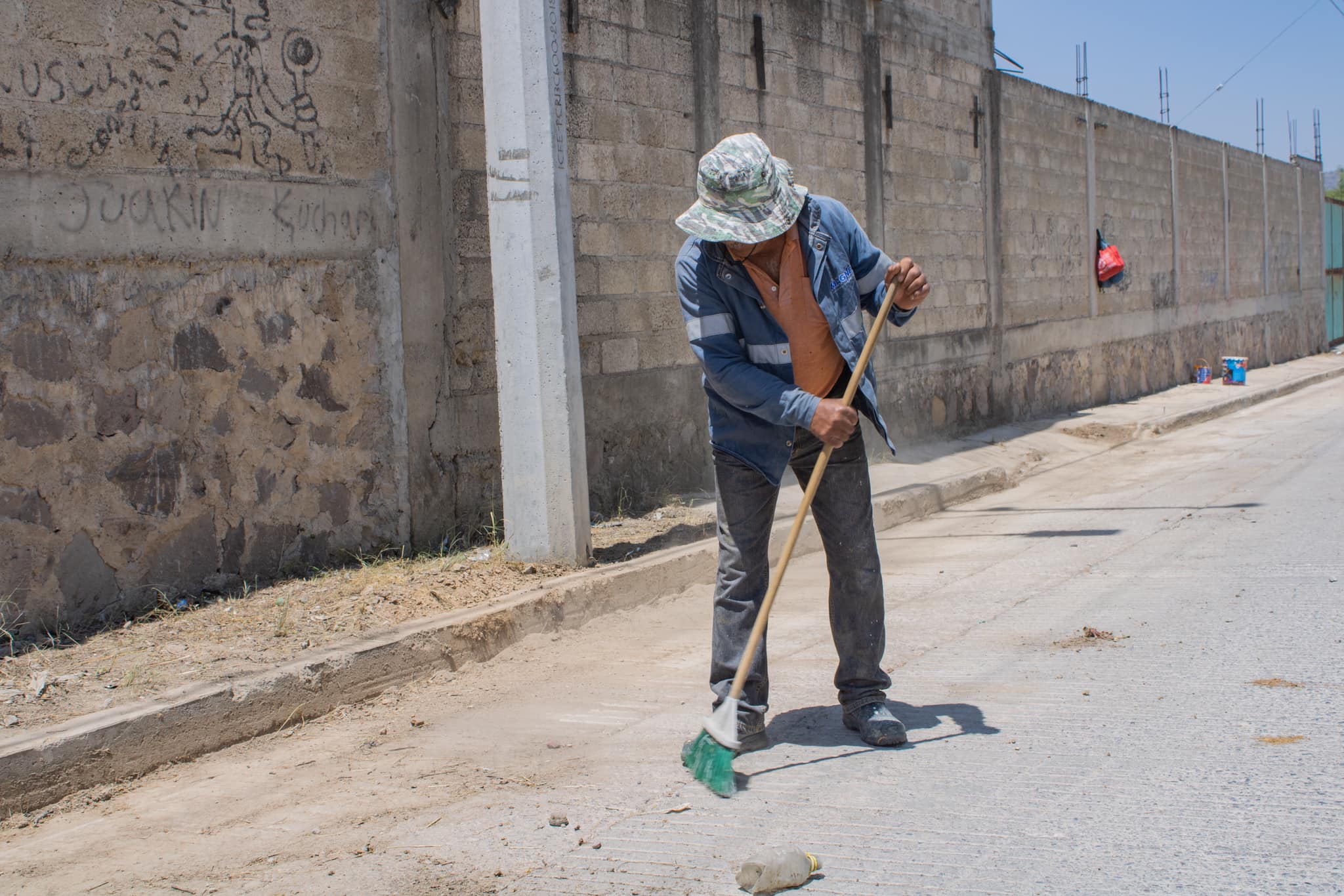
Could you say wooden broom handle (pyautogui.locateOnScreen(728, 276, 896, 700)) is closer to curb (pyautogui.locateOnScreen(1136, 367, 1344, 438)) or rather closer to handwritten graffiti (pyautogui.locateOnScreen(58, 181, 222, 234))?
handwritten graffiti (pyautogui.locateOnScreen(58, 181, 222, 234))

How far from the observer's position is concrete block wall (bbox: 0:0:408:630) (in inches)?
195

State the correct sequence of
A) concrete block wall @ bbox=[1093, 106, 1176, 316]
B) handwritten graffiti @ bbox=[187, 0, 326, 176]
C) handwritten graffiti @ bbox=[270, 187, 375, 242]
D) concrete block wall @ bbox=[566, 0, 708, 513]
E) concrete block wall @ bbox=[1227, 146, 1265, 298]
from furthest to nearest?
concrete block wall @ bbox=[1227, 146, 1265, 298] < concrete block wall @ bbox=[1093, 106, 1176, 316] < concrete block wall @ bbox=[566, 0, 708, 513] < handwritten graffiti @ bbox=[270, 187, 375, 242] < handwritten graffiti @ bbox=[187, 0, 326, 176]

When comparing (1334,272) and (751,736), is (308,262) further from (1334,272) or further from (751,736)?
(1334,272)

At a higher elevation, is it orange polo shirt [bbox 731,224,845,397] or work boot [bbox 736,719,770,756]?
orange polo shirt [bbox 731,224,845,397]

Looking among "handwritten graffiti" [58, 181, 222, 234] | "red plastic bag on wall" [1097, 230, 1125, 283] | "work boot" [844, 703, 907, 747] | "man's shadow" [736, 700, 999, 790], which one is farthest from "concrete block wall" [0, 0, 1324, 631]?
"red plastic bag on wall" [1097, 230, 1125, 283]

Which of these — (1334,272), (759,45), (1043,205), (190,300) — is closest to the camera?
(190,300)

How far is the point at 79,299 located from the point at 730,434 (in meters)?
2.89

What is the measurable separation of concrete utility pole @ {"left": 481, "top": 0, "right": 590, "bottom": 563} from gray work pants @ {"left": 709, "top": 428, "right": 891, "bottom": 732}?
88.7 inches

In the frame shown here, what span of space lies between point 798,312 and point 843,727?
1336mm

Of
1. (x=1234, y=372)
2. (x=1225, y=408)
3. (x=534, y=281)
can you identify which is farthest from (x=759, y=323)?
(x=1234, y=372)

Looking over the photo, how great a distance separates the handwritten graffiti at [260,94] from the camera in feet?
18.5

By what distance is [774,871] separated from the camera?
2.84 meters

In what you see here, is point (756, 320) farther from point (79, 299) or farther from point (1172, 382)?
point (1172, 382)

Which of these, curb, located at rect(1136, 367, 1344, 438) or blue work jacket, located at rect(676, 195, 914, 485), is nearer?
blue work jacket, located at rect(676, 195, 914, 485)
